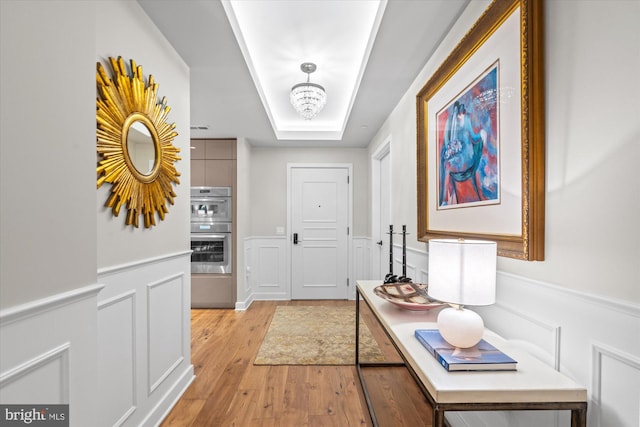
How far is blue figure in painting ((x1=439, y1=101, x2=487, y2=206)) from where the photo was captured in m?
1.57

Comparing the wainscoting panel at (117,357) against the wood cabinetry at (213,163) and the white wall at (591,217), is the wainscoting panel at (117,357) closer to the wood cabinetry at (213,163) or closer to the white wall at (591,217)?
the white wall at (591,217)

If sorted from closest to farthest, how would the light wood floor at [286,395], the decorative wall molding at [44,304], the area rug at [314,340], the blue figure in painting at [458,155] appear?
the decorative wall molding at [44,304] → the blue figure in painting at [458,155] → the light wood floor at [286,395] → the area rug at [314,340]

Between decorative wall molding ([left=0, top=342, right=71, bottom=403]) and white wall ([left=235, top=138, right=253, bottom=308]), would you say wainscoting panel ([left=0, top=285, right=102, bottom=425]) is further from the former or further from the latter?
white wall ([left=235, top=138, right=253, bottom=308])

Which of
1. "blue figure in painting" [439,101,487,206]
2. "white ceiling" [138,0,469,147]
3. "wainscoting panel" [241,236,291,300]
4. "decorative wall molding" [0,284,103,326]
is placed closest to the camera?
"decorative wall molding" [0,284,103,326]

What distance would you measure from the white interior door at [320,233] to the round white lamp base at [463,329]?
12.1 feet

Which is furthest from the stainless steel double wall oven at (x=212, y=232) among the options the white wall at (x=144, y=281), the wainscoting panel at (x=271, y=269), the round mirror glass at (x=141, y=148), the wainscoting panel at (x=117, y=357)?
the wainscoting panel at (x=117, y=357)

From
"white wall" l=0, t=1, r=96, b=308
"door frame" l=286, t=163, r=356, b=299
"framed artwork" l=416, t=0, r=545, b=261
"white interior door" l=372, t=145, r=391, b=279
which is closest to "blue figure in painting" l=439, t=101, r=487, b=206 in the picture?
"framed artwork" l=416, t=0, r=545, b=261

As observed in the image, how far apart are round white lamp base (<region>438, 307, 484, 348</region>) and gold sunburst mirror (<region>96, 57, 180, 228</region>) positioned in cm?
153

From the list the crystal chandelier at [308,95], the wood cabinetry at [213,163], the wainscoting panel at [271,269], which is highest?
the crystal chandelier at [308,95]

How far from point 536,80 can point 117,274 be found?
1.95 meters

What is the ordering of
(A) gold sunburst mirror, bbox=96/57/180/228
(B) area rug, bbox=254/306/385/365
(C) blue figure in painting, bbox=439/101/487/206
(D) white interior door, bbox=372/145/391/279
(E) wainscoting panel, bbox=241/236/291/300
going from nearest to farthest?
(A) gold sunburst mirror, bbox=96/57/180/228 → (C) blue figure in painting, bbox=439/101/487/206 → (B) area rug, bbox=254/306/385/365 → (D) white interior door, bbox=372/145/391/279 → (E) wainscoting panel, bbox=241/236/291/300

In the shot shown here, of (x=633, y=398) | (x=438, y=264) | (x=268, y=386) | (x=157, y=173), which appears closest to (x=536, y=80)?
(x=438, y=264)

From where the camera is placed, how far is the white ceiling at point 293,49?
1766 mm

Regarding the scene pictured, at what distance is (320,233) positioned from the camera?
4.79 meters
